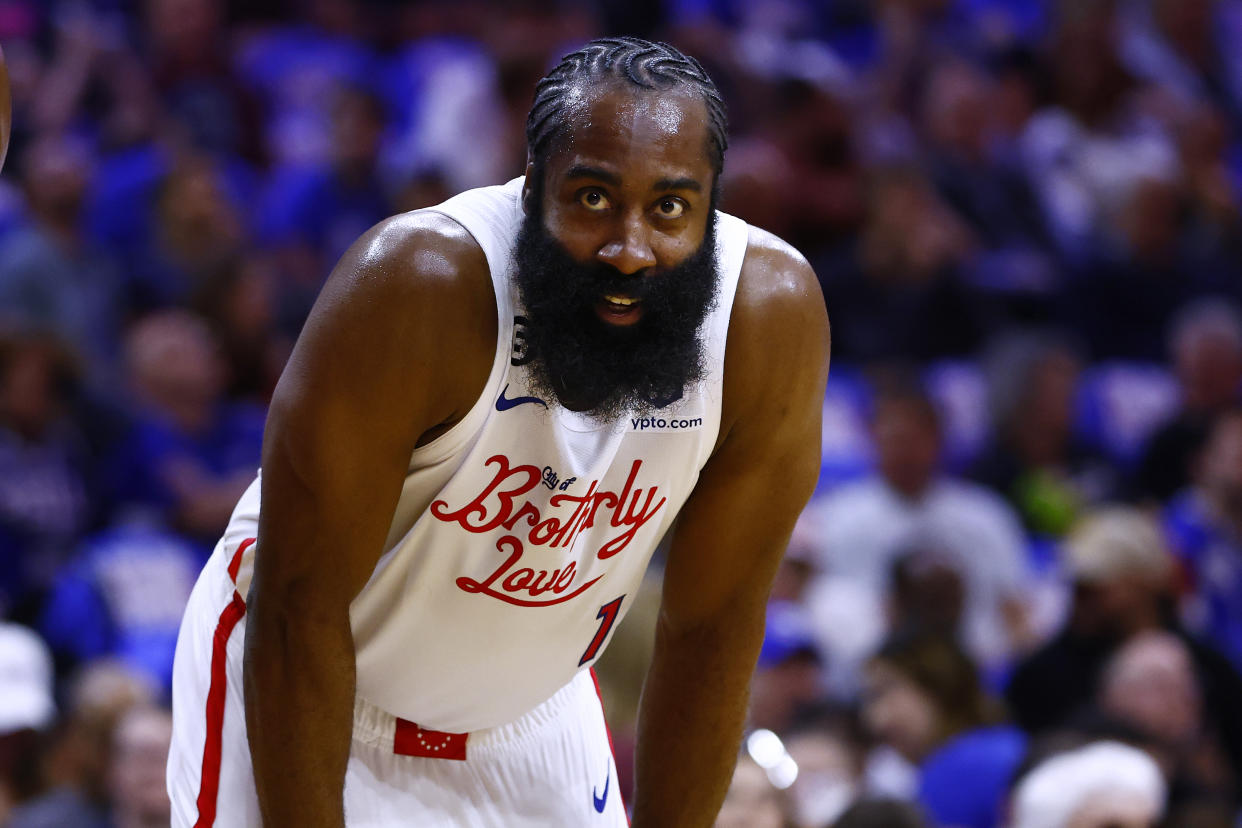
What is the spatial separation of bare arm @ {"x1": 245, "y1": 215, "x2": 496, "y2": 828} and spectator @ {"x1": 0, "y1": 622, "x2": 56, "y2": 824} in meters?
2.56

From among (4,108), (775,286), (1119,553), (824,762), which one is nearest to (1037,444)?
(1119,553)

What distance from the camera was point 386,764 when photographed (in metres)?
2.73

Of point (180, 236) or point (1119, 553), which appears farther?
point (180, 236)

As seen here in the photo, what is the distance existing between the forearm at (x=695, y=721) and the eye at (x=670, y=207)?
2.53 feet

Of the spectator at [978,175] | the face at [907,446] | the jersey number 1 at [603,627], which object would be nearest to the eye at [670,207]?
the jersey number 1 at [603,627]

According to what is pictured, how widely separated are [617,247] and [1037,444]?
4924 mm

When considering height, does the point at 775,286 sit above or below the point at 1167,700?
above

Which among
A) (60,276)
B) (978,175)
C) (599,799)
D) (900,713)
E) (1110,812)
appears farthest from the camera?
(978,175)

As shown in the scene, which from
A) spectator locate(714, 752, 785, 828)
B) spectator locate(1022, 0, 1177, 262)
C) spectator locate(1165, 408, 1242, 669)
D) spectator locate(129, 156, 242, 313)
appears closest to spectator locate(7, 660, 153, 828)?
spectator locate(714, 752, 785, 828)

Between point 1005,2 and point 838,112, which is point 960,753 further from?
point 1005,2

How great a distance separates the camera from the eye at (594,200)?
232 centimetres

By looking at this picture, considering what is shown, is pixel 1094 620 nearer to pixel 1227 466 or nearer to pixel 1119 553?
pixel 1119 553

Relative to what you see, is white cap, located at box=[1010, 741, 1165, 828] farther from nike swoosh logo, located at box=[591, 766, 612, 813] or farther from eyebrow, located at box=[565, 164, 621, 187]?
eyebrow, located at box=[565, 164, 621, 187]

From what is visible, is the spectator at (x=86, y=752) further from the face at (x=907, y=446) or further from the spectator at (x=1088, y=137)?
the spectator at (x=1088, y=137)
